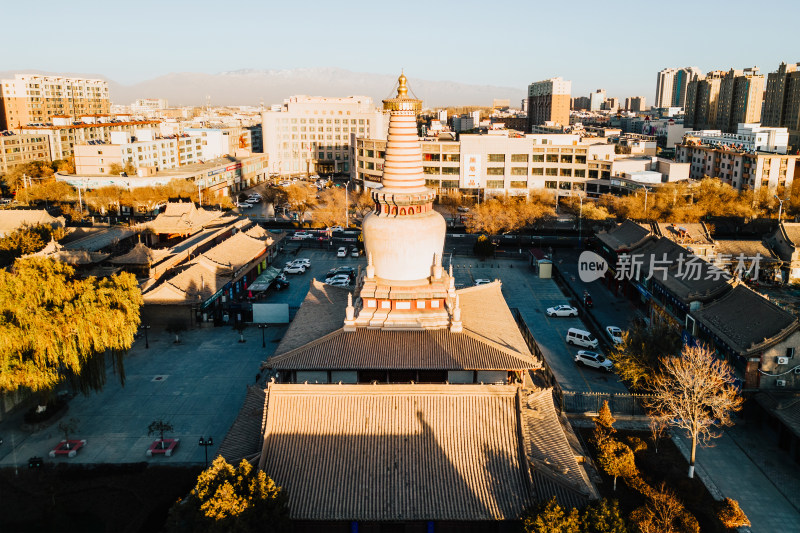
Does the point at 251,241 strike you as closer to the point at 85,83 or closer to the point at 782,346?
the point at 782,346

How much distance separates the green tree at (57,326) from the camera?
29.4m

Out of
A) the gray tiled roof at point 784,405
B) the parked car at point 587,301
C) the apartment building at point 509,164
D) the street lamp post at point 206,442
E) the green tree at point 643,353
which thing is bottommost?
the parked car at point 587,301

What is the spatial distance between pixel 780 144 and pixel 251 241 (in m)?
90.4

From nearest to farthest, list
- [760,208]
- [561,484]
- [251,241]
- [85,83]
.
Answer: [561,484] < [251,241] < [760,208] < [85,83]

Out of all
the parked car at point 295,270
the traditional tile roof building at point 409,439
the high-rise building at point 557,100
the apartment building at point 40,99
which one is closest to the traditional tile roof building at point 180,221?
the parked car at point 295,270

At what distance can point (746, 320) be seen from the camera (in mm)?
33375

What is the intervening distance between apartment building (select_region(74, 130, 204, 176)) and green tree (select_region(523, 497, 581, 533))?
302 ft

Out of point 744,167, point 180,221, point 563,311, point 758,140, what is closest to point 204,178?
point 180,221

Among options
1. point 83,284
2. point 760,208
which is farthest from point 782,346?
point 760,208

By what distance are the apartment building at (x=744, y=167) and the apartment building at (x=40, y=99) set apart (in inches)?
5194

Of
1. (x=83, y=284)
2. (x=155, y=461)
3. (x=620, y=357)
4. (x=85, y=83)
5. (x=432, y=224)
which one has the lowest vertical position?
(x=155, y=461)

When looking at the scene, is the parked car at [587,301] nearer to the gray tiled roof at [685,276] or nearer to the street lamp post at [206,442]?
the gray tiled roof at [685,276]

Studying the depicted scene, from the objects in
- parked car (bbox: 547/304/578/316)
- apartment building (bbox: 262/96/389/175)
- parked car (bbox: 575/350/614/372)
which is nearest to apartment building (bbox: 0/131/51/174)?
apartment building (bbox: 262/96/389/175)

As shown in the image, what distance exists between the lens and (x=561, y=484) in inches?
818
